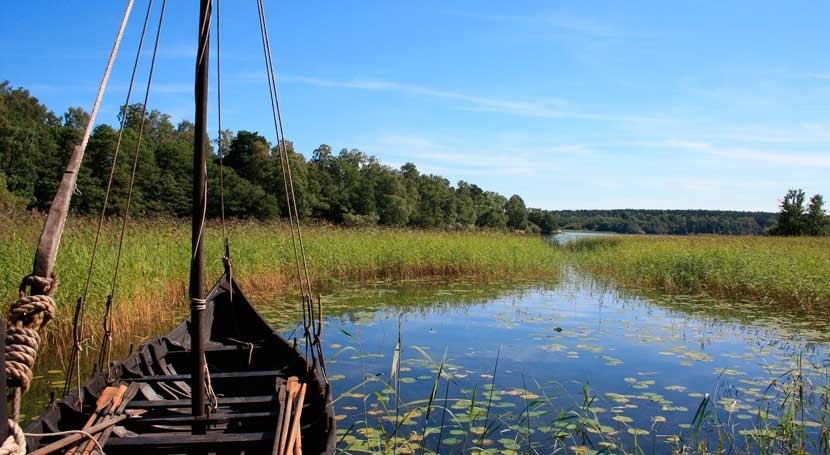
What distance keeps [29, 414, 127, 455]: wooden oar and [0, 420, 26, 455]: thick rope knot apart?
103 cm

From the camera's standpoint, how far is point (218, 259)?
35.6ft

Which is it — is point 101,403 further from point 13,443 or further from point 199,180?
point 13,443

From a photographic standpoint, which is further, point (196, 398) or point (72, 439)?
point (196, 398)

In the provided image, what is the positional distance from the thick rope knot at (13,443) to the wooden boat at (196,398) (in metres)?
0.13

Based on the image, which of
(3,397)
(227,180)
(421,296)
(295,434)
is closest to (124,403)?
(295,434)

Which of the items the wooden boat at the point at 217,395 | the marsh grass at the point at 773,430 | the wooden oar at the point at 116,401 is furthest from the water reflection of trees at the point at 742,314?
the wooden oar at the point at 116,401

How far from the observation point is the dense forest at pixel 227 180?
32094 millimetres

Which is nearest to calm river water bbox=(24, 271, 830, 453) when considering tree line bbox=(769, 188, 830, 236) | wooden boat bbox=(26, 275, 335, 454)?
wooden boat bbox=(26, 275, 335, 454)

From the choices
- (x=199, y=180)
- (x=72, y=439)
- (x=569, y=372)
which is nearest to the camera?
(x=72, y=439)

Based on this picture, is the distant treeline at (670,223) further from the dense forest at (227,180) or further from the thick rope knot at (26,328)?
the thick rope knot at (26,328)

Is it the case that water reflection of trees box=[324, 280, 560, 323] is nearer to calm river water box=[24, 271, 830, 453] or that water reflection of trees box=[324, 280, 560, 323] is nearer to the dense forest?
calm river water box=[24, 271, 830, 453]

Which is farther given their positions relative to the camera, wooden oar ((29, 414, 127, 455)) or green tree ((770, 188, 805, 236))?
green tree ((770, 188, 805, 236))

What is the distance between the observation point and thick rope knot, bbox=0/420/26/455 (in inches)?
54.7

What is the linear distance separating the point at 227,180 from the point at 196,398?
39510 mm
